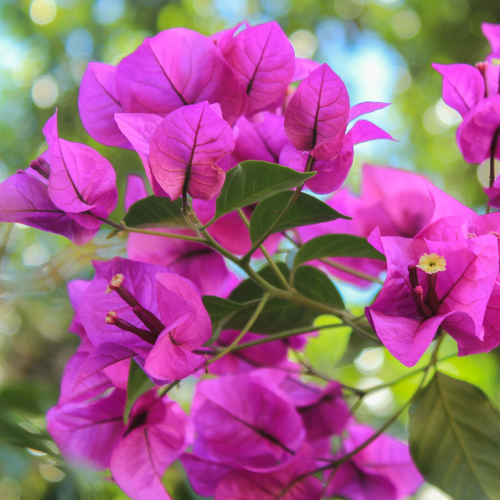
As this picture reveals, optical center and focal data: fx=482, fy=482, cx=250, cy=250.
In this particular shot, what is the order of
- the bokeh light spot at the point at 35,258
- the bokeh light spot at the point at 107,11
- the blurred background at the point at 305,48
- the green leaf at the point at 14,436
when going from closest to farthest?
the green leaf at the point at 14,436, the bokeh light spot at the point at 35,258, the blurred background at the point at 305,48, the bokeh light spot at the point at 107,11

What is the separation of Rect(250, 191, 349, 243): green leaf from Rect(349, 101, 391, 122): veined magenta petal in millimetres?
57

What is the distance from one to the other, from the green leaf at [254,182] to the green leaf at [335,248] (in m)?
0.08

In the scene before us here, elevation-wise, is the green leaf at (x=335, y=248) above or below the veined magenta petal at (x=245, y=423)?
above

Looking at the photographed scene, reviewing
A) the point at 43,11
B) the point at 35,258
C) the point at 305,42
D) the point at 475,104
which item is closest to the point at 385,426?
the point at 475,104

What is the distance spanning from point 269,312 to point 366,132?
16 cm

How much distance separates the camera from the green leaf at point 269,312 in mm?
367

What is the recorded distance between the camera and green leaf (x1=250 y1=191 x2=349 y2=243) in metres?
0.29

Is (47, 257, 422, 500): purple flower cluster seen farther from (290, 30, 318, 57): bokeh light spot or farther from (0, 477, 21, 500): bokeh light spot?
(290, 30, 318, 57): bokeh light spot

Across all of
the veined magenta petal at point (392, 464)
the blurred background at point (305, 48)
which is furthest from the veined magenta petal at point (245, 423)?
the blurred background at point (305, 48)

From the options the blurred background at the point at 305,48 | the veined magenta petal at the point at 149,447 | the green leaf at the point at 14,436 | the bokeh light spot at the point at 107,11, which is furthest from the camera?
the bokeh light spot at the point at 107,11

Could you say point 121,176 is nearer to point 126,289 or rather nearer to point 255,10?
point 255,10

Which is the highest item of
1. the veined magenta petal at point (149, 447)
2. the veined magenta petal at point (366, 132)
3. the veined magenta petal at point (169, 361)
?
the veined magenta petal at point (366, 132)

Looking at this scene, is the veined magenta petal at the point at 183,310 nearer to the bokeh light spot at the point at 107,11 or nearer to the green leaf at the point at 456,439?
the green leaf at the point at 456,439

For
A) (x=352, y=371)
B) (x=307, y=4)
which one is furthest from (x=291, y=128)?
(x=307, y=4)
